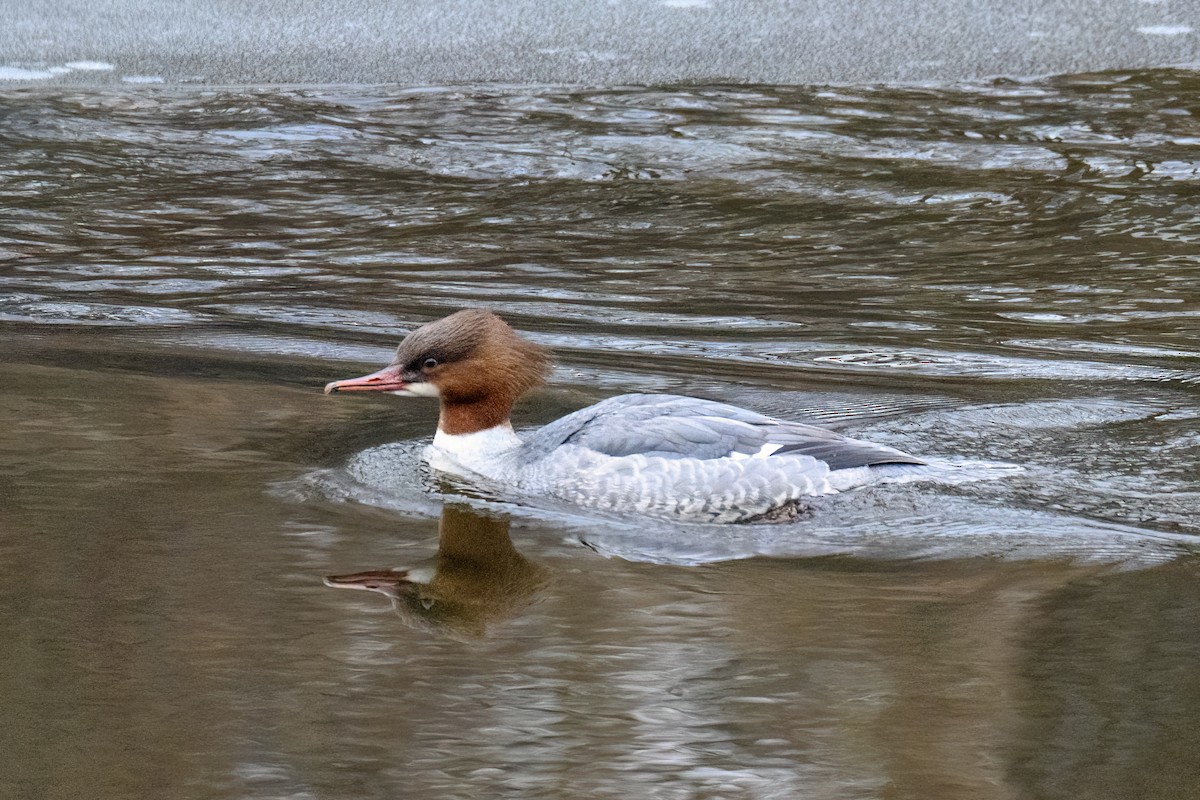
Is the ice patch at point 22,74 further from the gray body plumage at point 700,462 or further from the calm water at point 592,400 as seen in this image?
the gray body plumage at point 700,462

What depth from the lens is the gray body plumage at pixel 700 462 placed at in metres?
4.80

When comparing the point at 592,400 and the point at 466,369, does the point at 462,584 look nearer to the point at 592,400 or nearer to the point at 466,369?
the point at 466,369

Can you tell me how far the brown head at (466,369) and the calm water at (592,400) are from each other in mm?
287

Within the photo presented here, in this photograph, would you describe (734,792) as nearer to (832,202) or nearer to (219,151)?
(832,202)

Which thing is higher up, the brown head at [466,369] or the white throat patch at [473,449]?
the brown head at [466,369]

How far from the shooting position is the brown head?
5.07 m

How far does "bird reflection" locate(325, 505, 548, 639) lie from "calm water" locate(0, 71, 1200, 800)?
Result: 20 millimetres

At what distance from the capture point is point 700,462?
4805 mm

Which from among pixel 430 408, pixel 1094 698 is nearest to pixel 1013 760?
pixel 1094 698

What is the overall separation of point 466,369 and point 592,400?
2.76 feet

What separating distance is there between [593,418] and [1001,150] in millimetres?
5189

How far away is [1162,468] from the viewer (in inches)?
196

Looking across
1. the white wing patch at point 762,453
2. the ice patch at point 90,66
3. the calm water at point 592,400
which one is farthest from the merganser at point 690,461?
the ice patch at point 90,66

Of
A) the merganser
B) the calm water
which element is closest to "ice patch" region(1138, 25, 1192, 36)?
the calm water
